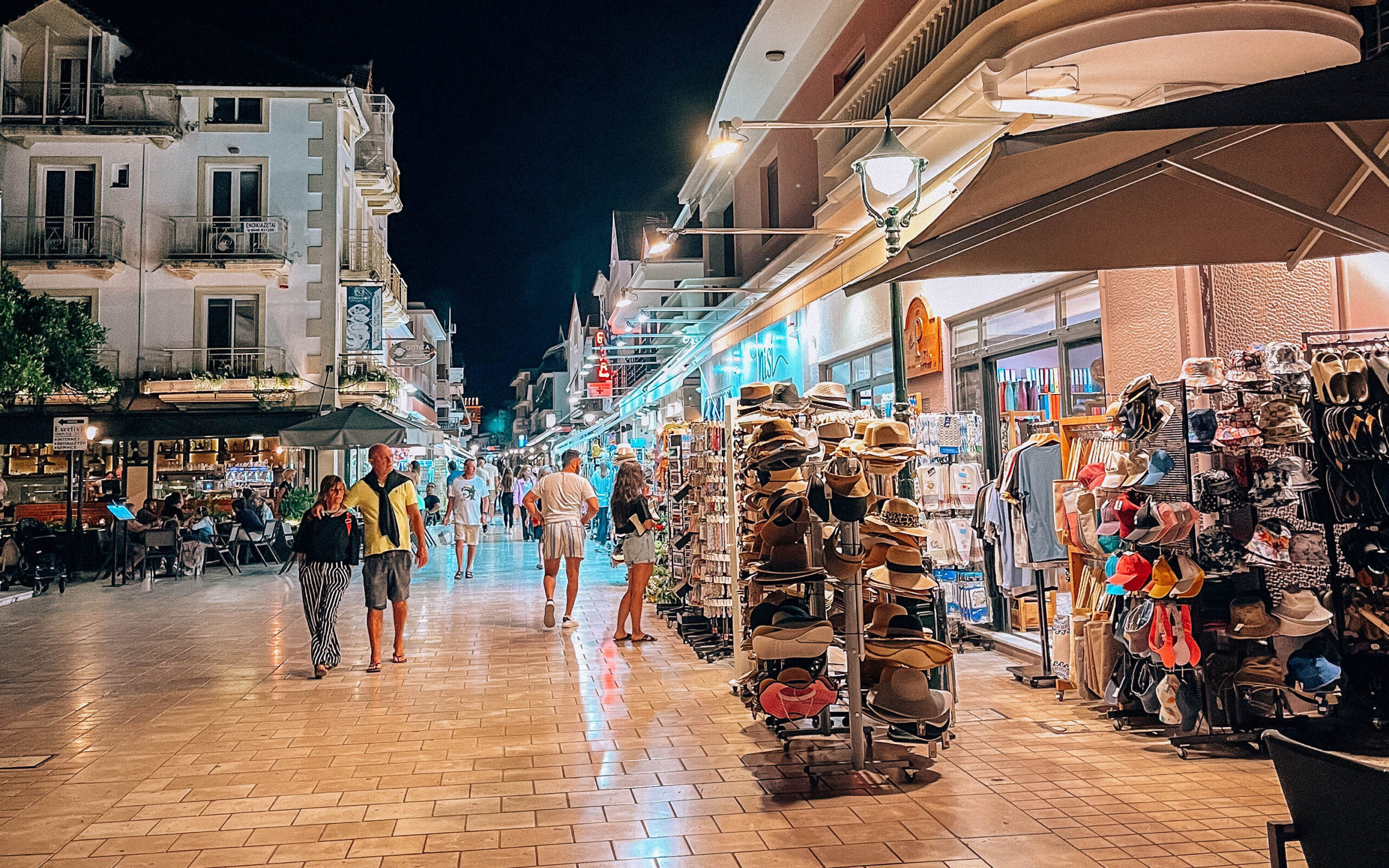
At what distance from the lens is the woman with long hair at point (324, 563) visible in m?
8.40

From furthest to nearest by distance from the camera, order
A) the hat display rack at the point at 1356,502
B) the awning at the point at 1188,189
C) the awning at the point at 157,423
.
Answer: the awning at the point at 157,423
the hat display rack at the point at 1356,502
the awning at the point at 1188,189

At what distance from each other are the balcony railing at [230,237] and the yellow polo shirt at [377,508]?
1688 cm

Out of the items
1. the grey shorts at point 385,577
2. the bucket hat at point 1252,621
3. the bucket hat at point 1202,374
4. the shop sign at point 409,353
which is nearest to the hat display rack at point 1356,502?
the bucket hat at point 1252,621

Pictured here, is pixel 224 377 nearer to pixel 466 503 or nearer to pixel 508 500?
pixel 508 500

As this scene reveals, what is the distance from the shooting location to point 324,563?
844cm

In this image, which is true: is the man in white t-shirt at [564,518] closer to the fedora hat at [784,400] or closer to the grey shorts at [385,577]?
the grey shorts at [385,577]

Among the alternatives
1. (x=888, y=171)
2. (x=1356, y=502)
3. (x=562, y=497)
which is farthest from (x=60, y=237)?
(x=1356, y=502)

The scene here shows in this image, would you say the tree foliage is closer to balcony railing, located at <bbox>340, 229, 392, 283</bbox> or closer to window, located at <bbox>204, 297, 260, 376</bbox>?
window, located at <bbox>204, 297, 260, 376</bbox>

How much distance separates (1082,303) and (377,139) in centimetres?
2435

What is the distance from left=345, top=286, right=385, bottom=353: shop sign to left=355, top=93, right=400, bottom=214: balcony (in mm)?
4897

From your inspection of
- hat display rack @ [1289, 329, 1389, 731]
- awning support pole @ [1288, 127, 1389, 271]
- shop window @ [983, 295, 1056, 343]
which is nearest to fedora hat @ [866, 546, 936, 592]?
hat display rack @ [1289, 329, 1389, 731]

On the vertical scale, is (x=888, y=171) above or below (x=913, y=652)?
above

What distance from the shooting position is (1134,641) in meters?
5.85

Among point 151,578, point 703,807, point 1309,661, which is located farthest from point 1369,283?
point 151,578
